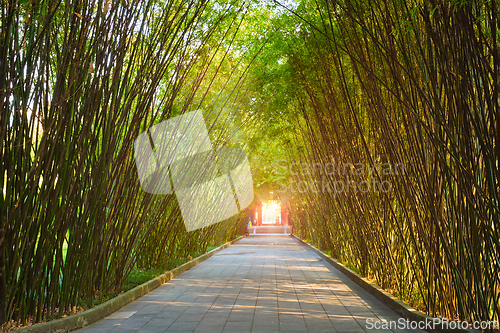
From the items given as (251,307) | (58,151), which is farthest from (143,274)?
(58,151)

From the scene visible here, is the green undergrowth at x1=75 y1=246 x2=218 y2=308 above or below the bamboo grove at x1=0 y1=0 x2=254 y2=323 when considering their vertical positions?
below

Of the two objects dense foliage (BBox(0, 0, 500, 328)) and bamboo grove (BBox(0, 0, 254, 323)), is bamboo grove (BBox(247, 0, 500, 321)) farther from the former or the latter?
bamboo grove (BBox(0, 0, 254, 323))

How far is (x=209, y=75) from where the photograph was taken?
251 inches

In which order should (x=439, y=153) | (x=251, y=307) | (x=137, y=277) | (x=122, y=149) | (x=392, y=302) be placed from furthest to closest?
(x=137, y=277), (x=251, y=307), (x=392, y=302), (x=122, y=149), (x=439, y=153)

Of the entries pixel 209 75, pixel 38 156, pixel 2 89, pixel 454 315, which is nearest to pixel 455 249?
pixel 454 315

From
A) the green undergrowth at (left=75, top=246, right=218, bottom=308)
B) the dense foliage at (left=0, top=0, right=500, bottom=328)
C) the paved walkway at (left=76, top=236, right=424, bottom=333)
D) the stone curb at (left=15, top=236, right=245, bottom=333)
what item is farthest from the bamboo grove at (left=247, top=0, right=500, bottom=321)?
the green undergrowth at (left=75, top=246, right=218, bottom=308)

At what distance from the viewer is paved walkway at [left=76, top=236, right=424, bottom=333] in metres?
2.82

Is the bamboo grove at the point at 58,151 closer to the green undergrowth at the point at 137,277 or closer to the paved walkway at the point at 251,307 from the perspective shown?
the green undergrowth at the point at 137,277

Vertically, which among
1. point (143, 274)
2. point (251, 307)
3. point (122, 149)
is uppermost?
point (122, 149)

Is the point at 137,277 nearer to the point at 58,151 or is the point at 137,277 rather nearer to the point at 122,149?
the point at 122,149

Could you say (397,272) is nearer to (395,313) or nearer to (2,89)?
(395,313)

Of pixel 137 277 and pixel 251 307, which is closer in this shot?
pixel 251 307

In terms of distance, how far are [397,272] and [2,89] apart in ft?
10.6

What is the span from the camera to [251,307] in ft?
11.5
